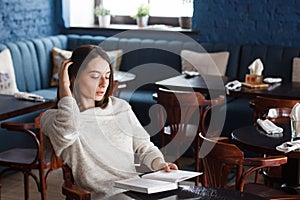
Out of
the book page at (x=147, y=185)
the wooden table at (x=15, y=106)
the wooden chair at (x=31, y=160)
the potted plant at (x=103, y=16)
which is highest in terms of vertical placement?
the potted plant at (x=103, y=16)

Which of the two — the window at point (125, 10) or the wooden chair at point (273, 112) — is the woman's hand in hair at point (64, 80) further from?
the window at point (125, 10)

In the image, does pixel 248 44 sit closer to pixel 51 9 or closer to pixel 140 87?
pixel 140 87

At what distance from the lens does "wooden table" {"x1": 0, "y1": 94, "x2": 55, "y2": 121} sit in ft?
14.0

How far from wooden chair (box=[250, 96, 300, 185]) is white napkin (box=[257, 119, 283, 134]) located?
0.29 metres

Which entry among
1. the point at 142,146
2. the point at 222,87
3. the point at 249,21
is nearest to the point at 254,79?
the point at 222,87

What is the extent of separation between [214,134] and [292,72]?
1488mm

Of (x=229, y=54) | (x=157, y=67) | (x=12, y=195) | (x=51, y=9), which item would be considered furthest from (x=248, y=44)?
(x=12, y=195)

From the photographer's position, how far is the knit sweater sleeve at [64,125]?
8.87ft

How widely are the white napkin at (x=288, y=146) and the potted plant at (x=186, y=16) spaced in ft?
12.0

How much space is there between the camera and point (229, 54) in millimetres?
6316

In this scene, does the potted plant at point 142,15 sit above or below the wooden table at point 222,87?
above

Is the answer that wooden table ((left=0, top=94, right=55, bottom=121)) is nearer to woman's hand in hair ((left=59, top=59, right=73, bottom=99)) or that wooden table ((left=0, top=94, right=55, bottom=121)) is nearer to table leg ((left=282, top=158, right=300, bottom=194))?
woman's hand in hair ((left=59, top=59, right=73, bottom=99))

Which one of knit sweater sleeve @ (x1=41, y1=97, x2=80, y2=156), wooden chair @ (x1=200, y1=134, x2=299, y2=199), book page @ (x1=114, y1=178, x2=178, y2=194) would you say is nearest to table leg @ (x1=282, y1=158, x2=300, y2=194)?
wooden chair @ (x1=200, y1=134, x2=299, y2=199)

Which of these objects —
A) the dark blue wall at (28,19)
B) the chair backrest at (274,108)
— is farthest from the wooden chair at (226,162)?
the dark blue wall at (28,19)
